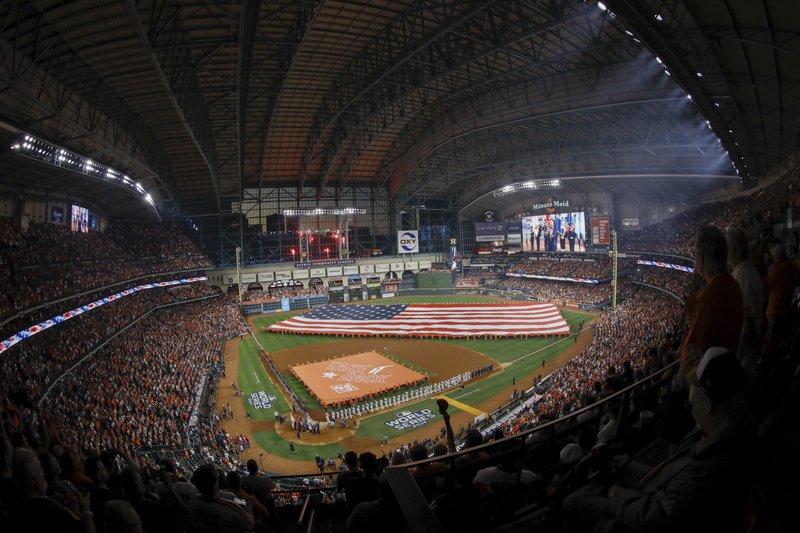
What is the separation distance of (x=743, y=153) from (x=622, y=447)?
3436 cm

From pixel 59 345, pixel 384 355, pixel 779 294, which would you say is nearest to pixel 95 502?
pixel 779 294

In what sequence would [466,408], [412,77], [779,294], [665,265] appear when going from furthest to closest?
[665,265], [412,77], [466,408], [779,294]

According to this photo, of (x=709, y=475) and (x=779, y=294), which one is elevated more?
(x=779, y=294)

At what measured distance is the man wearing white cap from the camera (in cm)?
193

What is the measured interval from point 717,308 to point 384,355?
3191cm

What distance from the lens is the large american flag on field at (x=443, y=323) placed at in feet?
129

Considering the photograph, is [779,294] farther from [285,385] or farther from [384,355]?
[384,355]

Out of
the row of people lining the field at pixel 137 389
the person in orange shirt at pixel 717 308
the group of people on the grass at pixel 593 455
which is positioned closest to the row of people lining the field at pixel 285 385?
the row of people lining the field at pixel 137 389

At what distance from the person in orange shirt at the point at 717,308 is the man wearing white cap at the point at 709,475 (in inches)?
61.0

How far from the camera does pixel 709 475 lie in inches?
76.1

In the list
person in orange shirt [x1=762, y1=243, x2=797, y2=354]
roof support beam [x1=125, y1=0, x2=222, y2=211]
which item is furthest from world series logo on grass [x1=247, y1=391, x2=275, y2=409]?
person in orange shirt [x1=762, y1=243, x2=797, y2=354]

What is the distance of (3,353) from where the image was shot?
59.1 feet

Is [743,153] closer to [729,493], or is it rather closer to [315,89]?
[315,89]

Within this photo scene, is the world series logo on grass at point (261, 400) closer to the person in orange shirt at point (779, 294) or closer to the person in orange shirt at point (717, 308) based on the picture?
the person in orange shirt at point (779, 294)
